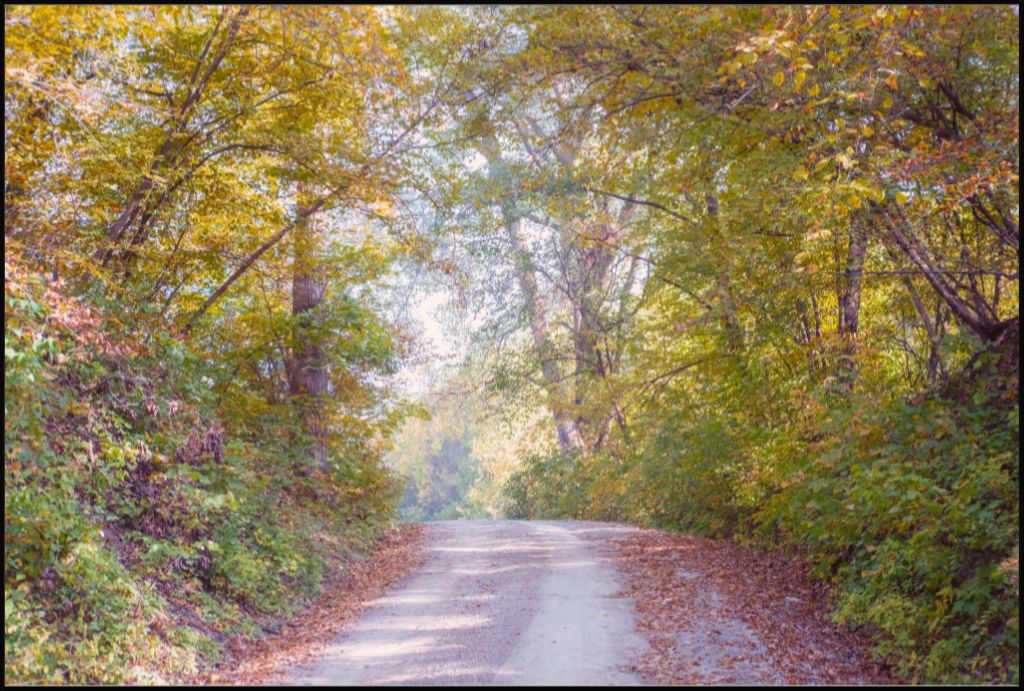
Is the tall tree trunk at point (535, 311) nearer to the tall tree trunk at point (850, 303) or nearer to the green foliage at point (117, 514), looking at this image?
the tall tree trunk at point (850, 303)

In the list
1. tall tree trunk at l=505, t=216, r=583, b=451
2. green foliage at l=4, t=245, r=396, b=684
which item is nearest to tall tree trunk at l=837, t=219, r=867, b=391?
green foliage at l=4, t=245, r=396, b=684

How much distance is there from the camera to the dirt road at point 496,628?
6.32 metres

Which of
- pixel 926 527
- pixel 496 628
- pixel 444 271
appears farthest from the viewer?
pixel 444 271

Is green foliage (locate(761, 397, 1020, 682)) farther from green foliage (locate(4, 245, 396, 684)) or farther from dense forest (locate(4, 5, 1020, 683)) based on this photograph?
green foliage (locate(4, 245, 396, 684))

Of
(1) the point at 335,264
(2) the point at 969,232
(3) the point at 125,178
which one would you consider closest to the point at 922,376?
(2) the point at 969,232

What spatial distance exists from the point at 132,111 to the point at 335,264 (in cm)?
448

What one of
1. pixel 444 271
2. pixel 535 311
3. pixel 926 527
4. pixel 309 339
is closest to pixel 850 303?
pixel 926 527

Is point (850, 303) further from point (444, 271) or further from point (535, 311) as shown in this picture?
point (535, 311)

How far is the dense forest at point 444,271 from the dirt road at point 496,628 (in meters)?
1.25

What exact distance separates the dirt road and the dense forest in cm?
125

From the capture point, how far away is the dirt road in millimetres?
6324

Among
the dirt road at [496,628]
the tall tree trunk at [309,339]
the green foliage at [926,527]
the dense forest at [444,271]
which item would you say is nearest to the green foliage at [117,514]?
the dense forest at [444,271]

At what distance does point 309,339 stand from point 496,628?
739 centimetres

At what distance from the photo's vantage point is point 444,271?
1241 cm
